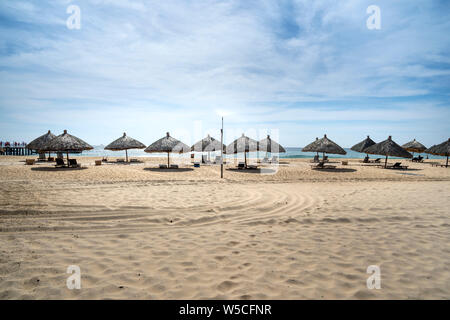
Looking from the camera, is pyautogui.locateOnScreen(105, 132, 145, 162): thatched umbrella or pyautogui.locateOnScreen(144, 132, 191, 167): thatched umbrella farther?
pyautogui.locateOnScreen(105, 132, 145, 162): thatched umbrella

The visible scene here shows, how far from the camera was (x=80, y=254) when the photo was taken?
11.3 feet

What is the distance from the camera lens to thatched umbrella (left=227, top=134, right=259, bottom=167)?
659 inches

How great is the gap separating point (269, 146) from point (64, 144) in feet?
50.7

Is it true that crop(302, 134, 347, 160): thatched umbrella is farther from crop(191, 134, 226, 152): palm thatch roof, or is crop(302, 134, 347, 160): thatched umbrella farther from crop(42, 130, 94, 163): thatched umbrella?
crop(42, 130, 94, 163): thatched umbrella

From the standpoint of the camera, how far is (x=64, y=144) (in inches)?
638

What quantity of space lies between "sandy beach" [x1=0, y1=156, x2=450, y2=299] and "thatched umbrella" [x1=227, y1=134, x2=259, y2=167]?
993 cm

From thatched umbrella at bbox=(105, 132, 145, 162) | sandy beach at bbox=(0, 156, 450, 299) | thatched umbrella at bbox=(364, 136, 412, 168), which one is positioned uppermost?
thatched umbrella at bbox=(105, 132, 145, 162)

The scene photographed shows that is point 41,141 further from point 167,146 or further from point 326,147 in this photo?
point 326,147

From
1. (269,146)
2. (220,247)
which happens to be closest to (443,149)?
(269,146)

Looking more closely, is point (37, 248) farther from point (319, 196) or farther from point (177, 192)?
point (319, 196)

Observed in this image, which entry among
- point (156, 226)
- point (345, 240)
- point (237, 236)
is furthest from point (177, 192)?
point (345, 240)

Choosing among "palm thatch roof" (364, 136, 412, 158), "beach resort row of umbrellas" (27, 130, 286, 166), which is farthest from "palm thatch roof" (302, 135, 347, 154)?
"palm thatch roof" (364, 136, 412, 158)

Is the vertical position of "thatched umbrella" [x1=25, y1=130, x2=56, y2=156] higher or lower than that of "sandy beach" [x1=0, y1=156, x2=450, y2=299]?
higher
